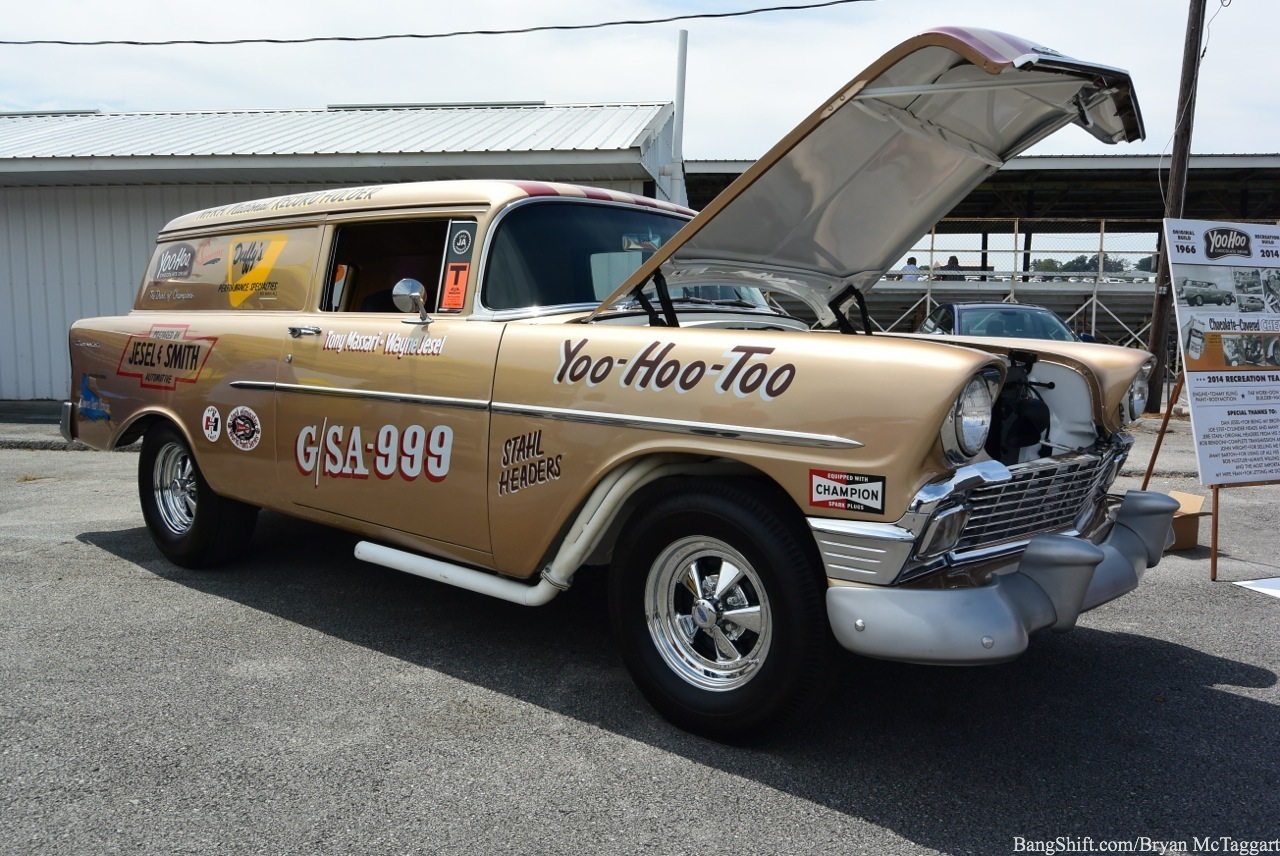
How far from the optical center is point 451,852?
2.49m

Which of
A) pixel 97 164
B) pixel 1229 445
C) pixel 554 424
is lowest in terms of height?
pixel 1229 445

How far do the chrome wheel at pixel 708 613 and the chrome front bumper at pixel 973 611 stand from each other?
0.34m

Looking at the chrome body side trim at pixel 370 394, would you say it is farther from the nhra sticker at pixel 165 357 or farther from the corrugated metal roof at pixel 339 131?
the corrugated metal roof at pixel 339 131

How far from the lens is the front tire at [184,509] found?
16.3ft

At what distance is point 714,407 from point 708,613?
674mm

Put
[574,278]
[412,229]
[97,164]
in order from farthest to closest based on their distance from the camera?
1. [97,164]
2. [412,229]
3. [574,278]

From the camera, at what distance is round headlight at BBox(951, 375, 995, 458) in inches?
107

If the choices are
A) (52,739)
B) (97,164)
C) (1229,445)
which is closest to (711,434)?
(52,739)

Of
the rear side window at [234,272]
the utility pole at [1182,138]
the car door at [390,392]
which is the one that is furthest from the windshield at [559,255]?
the utility pole at [1182,138]

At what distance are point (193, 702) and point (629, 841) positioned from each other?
5.79 feet

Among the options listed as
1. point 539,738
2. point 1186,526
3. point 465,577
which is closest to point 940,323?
point 1186,526

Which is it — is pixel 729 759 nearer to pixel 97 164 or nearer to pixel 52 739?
pixel 52 739

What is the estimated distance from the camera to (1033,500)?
3162 mm

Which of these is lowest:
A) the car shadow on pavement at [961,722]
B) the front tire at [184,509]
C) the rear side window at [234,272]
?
the car shadow on pavement at [961,722]
